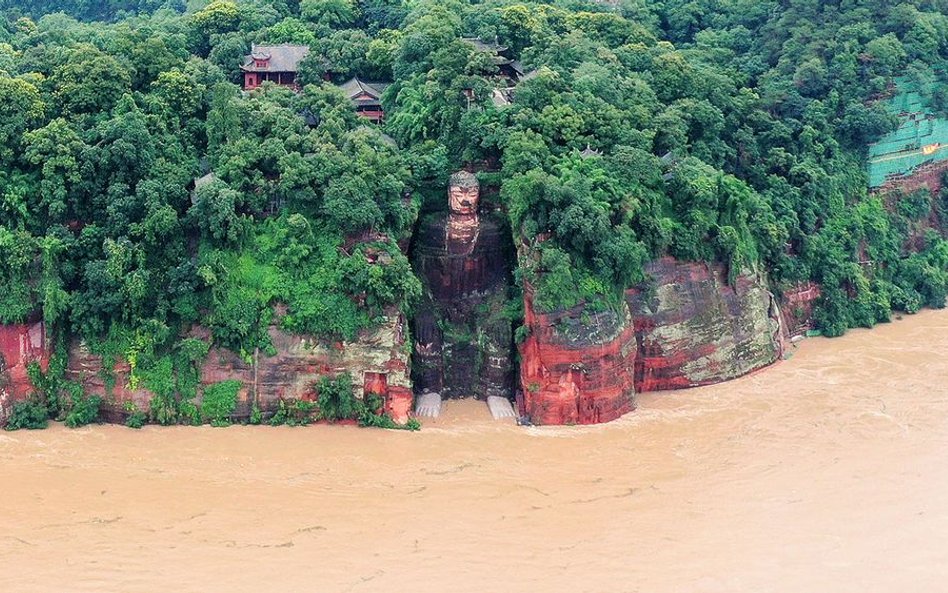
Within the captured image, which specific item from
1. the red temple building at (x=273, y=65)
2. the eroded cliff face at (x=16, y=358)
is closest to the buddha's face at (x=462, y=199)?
the red temple building at (x=273, y=65)

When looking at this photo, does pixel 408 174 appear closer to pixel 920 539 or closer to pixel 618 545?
pixel 618 545

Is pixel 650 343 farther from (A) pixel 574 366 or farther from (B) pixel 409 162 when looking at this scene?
(B) pixel 409 162

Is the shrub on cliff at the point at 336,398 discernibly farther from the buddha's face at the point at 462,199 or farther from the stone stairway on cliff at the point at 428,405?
the buddha's face at the point at 462,199

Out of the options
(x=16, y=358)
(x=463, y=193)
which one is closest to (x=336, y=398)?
(x=463, y=193)

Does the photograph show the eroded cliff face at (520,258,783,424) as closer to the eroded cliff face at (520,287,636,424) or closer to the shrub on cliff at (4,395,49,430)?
the eroded cliff face at (520,287,636,424)

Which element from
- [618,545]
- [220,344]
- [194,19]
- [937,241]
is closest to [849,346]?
[937,241]
